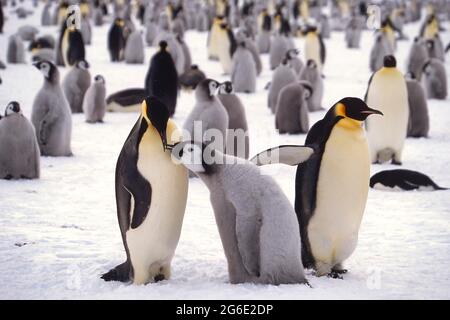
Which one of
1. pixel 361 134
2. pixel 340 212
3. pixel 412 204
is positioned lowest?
pixel 412 204

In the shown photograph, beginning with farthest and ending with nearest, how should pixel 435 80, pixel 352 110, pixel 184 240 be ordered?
pixel 435 80 < pixel 184 240 < pixel 352 110

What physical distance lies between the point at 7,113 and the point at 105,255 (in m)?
2.35

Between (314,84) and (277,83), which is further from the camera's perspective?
(314,84)

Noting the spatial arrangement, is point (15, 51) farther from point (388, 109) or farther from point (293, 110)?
point (388, 109)

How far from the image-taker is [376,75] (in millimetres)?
7066

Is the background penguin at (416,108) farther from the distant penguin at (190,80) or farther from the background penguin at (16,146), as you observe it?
the distant penguin at (190,80)

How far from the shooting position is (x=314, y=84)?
1056 cm

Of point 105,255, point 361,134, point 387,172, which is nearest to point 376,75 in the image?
point 387,172

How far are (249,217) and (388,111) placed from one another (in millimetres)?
4035

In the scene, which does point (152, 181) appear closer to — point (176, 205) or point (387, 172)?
point (176, 205)

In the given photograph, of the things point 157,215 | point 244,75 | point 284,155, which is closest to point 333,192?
point 284,155

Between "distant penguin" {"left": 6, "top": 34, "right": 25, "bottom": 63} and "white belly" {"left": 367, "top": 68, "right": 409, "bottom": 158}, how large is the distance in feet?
29.1

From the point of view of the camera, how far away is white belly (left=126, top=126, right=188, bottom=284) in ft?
11.8

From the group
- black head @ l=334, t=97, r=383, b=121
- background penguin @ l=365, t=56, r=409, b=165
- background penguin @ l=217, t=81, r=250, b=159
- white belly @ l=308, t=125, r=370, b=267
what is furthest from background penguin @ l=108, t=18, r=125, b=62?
white belly @ l=308, t=125, r=370, b=267
